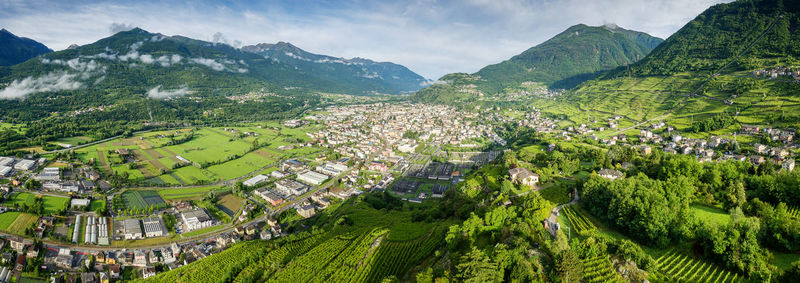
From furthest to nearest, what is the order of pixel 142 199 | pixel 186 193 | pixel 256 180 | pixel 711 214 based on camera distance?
1. pixel 256 180
2. pixel 186 193
3. pixel 142 199
4. pixel 711 214

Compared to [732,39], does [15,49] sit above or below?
below

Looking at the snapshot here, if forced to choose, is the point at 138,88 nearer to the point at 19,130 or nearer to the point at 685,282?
the point at 19,130

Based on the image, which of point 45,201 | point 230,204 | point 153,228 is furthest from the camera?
point 230,204

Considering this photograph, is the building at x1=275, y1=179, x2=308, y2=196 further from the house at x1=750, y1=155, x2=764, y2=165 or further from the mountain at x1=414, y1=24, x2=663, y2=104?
the mountain at x1=414, y1=24, x2=663, y2=104

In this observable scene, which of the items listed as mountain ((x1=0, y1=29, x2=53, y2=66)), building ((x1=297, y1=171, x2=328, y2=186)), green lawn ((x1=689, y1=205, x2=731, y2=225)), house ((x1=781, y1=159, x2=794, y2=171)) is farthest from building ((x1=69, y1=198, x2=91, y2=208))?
mountain ((x1=0, y1=29, x2=53, y2=66))

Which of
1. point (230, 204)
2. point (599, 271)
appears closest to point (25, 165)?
point (230, 204)

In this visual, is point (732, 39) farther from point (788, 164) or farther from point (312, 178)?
point (312, 178)

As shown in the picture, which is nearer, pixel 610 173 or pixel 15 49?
pixel 610 173

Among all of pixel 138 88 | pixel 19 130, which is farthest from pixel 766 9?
pixel 138 88
